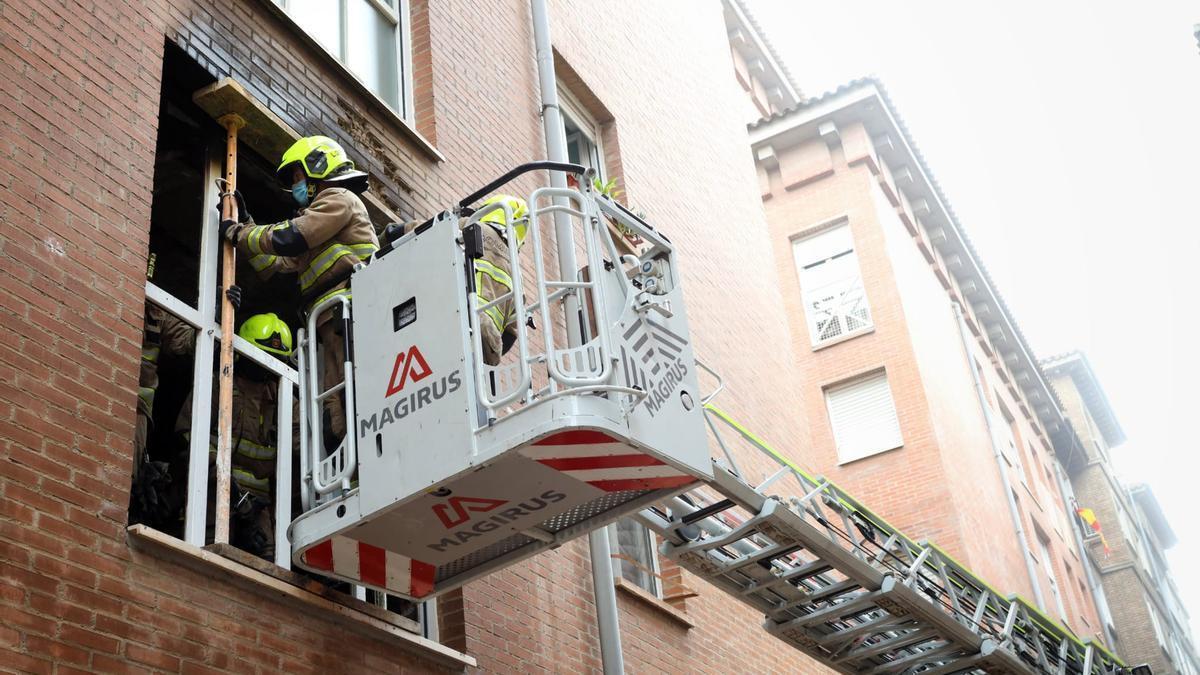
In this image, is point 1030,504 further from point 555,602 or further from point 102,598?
point 102,598

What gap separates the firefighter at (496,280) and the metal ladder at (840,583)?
154 centimetres

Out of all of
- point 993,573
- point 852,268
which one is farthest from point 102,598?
point 852,268

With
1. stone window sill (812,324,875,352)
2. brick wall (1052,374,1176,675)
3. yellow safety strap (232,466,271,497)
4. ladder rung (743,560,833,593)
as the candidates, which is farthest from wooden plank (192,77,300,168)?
brick wall (1052,374,1176,675)

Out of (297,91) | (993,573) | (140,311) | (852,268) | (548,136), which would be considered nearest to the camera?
(140,311)

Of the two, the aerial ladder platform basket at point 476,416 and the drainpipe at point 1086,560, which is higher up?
the drainpipe at point 1086,560

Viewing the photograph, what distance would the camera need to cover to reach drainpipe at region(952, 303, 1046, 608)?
24.2m

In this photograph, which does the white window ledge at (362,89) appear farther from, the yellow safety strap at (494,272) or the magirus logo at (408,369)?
the magirus logo at (408,369)

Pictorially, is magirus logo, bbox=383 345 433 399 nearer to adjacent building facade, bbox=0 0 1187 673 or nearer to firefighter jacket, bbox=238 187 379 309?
firefighter jacket, bbox=238 187 379 309

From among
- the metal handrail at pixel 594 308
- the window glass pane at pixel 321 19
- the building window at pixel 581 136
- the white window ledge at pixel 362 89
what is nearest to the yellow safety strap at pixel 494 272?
the metal handrail at pixel 594 308

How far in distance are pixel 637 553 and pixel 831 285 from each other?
Result: 14.0 m

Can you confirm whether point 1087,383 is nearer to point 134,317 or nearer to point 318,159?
point 318,159

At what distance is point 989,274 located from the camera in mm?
29125

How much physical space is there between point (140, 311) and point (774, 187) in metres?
20.1

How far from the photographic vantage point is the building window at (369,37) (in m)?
9.50
